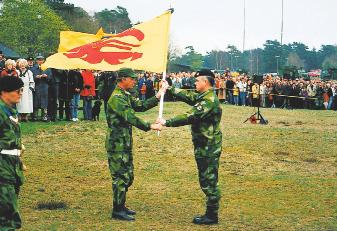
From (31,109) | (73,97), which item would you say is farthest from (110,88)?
(31,109)

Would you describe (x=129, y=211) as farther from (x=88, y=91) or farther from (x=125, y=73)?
(x=88, y=91)

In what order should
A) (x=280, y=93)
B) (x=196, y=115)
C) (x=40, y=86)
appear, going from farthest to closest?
(x=280, y=93), (x=40, y=86), (x=196, y=115)

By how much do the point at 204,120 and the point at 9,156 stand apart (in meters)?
2.92

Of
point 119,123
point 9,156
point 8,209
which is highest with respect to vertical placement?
point 119,123

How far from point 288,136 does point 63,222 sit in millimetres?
11938

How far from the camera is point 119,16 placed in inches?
4213

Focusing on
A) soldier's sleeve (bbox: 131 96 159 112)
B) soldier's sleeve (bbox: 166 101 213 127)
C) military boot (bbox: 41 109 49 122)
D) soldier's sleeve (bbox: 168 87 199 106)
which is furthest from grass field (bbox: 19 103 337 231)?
soldier's sleeve (bbox: 168 87 199 106)

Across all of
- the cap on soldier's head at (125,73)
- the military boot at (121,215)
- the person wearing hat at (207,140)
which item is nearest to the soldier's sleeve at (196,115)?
the person wearing hat at (207,140)

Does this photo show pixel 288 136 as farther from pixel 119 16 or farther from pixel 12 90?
pixel 119 16

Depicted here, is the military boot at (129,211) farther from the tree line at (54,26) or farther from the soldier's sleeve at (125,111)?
the tree line at (54,26)

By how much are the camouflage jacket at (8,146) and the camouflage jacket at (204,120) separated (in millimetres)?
2342

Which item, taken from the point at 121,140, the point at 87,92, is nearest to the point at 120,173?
the point at 121,140

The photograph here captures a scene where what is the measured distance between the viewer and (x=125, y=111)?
8297 millimetres

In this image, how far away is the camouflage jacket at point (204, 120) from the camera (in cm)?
823
